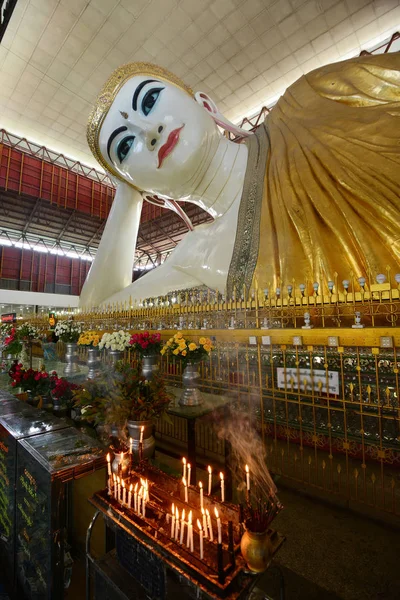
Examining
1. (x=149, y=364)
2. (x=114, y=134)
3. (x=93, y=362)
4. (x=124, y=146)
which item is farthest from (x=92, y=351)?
(x=114, y=134)

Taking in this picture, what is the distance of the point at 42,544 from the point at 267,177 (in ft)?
10.9

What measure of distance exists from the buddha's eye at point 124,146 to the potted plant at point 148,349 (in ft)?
7.67

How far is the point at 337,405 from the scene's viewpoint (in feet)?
6.50

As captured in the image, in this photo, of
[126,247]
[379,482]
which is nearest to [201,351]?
[379,482]

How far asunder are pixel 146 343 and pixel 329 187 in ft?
7.25

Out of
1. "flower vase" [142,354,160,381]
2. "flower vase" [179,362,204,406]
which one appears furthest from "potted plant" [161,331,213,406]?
"flower vase" [142,354,160,381]

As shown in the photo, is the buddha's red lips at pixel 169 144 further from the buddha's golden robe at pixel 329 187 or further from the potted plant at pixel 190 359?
the potted plant at pixel 190 359

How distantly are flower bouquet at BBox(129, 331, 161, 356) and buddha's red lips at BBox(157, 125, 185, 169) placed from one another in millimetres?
2135

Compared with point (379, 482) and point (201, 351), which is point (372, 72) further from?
point (379, 482)

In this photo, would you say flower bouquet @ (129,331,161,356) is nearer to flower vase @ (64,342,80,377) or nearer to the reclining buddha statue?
the reclining buddha statue

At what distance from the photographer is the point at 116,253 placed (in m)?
4.39

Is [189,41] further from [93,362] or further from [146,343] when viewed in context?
[93,362]

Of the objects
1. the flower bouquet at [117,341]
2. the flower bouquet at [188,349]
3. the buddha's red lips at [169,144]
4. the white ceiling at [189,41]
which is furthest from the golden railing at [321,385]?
the white ceiling at [189,41]

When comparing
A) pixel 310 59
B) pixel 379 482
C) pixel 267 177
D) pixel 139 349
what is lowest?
pixel 379 482
